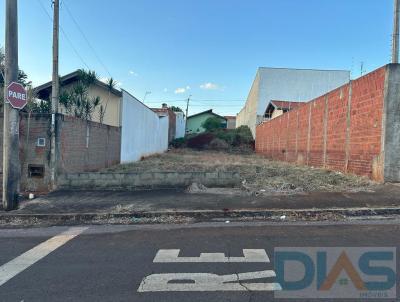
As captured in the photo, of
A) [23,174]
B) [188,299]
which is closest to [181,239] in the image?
[188,299]

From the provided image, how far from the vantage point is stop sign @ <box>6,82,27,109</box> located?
7250mm

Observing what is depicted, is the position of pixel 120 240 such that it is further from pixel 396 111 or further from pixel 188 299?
pixel 396 111

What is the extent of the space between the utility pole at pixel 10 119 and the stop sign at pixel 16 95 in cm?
14

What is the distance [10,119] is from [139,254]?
5.06 m

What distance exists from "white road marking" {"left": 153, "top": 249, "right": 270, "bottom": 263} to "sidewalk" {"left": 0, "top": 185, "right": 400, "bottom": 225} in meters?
2.21

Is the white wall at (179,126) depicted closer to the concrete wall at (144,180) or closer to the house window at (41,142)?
the concrete wall at (144,180)

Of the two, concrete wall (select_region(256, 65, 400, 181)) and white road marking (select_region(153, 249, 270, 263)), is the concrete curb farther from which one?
concrete wall (select_region(256, 65, 400, 181))

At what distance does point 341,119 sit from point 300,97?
3163 cm

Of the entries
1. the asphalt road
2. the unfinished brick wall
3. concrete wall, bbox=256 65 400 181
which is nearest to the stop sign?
the unfinished brick wall

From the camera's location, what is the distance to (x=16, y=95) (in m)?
7.42

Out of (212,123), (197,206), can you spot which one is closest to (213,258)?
(197,206)

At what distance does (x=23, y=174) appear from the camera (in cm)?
941

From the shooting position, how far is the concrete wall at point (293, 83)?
4231 cm

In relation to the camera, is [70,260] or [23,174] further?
[23,174]
